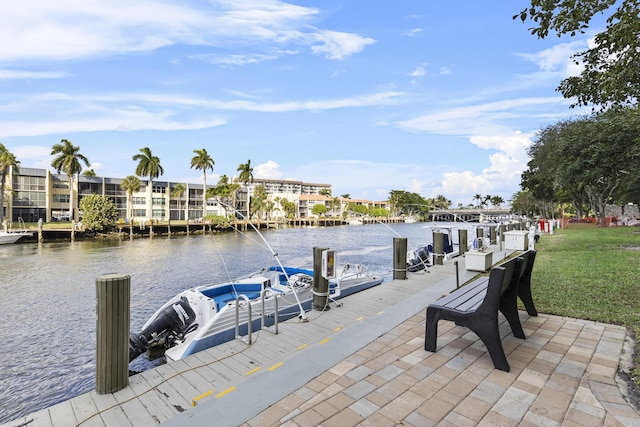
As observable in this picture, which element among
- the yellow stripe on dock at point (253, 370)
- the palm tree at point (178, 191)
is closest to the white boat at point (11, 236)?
the palm tree at point (178, 191)

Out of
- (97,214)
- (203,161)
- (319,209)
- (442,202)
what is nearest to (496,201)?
(442,202)

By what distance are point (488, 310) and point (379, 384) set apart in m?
1.54

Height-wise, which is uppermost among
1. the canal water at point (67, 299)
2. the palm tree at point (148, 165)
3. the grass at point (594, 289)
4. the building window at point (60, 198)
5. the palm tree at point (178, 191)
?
the palm tree at point (148, 165)

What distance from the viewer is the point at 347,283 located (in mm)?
10922

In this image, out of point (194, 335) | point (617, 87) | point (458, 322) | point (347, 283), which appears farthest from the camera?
point (347, 283)

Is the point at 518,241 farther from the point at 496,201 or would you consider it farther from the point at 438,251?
the point at 496,201

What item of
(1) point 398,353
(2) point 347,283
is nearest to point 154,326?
(2) point 347,283

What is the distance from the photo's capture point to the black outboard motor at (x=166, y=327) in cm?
775

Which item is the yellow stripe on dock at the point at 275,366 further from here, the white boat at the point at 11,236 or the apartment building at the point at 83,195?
the white boat at the point at 11,236

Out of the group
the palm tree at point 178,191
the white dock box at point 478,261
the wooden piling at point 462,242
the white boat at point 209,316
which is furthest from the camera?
the palm tree at point 178,191

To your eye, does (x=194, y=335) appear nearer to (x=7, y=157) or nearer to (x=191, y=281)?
(x=191, y=281)

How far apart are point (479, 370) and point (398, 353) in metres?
1.01

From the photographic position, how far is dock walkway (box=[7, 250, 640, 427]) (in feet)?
10.4

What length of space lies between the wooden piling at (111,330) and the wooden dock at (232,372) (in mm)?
159
